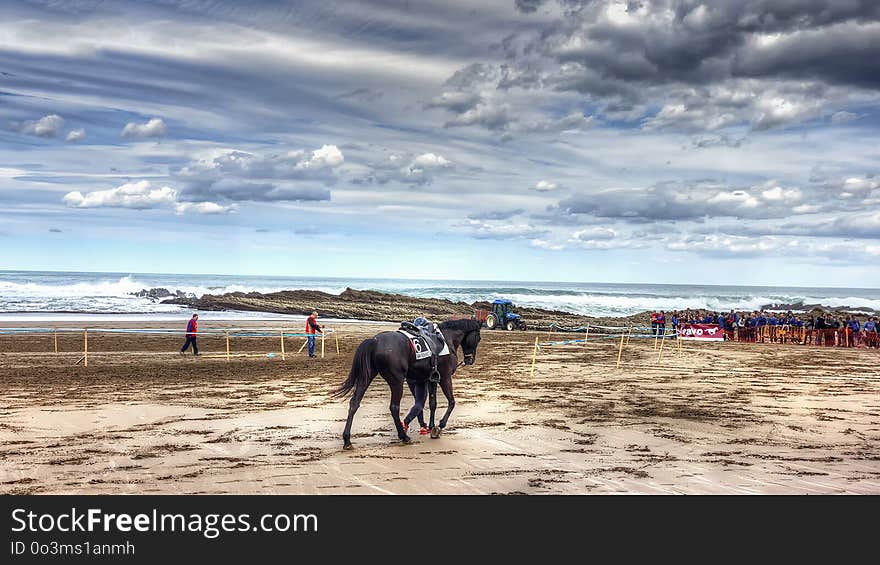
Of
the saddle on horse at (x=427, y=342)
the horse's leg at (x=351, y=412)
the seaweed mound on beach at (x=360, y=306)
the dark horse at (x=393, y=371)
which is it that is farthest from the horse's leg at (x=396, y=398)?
the seaweed mound on beach at (x=360, y=306)

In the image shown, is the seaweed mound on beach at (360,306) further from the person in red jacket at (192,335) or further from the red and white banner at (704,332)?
the person in red jacket at (192,335)

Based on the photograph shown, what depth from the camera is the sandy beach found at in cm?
835

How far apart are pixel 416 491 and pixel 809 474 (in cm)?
500

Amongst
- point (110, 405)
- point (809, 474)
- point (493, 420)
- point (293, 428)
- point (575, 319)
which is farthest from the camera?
point (575, 319)

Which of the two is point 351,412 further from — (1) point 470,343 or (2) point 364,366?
(1) point 470,343

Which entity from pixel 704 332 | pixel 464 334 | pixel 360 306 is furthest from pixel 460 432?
pixel 360 306

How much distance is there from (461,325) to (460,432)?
1728 millimetres

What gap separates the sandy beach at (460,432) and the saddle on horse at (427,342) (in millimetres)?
1230

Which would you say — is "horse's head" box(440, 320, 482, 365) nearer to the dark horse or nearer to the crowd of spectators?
the dark horse

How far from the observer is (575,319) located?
5481 centimetres

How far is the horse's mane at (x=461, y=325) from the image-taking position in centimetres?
1145

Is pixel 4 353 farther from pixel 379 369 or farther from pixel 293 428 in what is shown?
pixel 379 369
